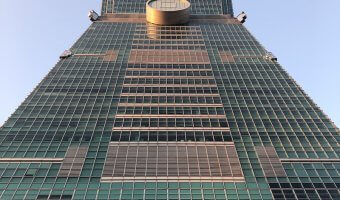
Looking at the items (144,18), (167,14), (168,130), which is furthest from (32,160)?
(144,18)

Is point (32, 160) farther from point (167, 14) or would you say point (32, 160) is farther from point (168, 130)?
point (167, 14)

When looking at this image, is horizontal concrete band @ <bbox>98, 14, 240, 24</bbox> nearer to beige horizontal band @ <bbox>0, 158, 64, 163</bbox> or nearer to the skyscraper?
the skyscraper

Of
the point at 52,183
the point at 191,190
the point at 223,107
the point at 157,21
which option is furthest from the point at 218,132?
the point at 157,21

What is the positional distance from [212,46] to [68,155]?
55592 mm

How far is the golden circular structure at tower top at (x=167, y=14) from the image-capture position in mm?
121438

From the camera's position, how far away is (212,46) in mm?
105188

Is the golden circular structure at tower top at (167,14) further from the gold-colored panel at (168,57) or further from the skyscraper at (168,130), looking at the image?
the gold-colored panel at (168,57)

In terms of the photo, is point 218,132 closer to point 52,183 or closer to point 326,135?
point 326,135

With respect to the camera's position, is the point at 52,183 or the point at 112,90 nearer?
the point at 52,183

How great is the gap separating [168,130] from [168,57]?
31954 millimetres

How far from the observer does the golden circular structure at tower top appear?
121m

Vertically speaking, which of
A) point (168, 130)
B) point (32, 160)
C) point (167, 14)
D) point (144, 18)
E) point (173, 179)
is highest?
point (167, 14)

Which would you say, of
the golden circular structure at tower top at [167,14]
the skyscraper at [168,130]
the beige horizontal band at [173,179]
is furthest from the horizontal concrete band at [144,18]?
the beige horizontal band at [173,179]

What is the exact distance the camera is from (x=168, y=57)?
96.9 meters
